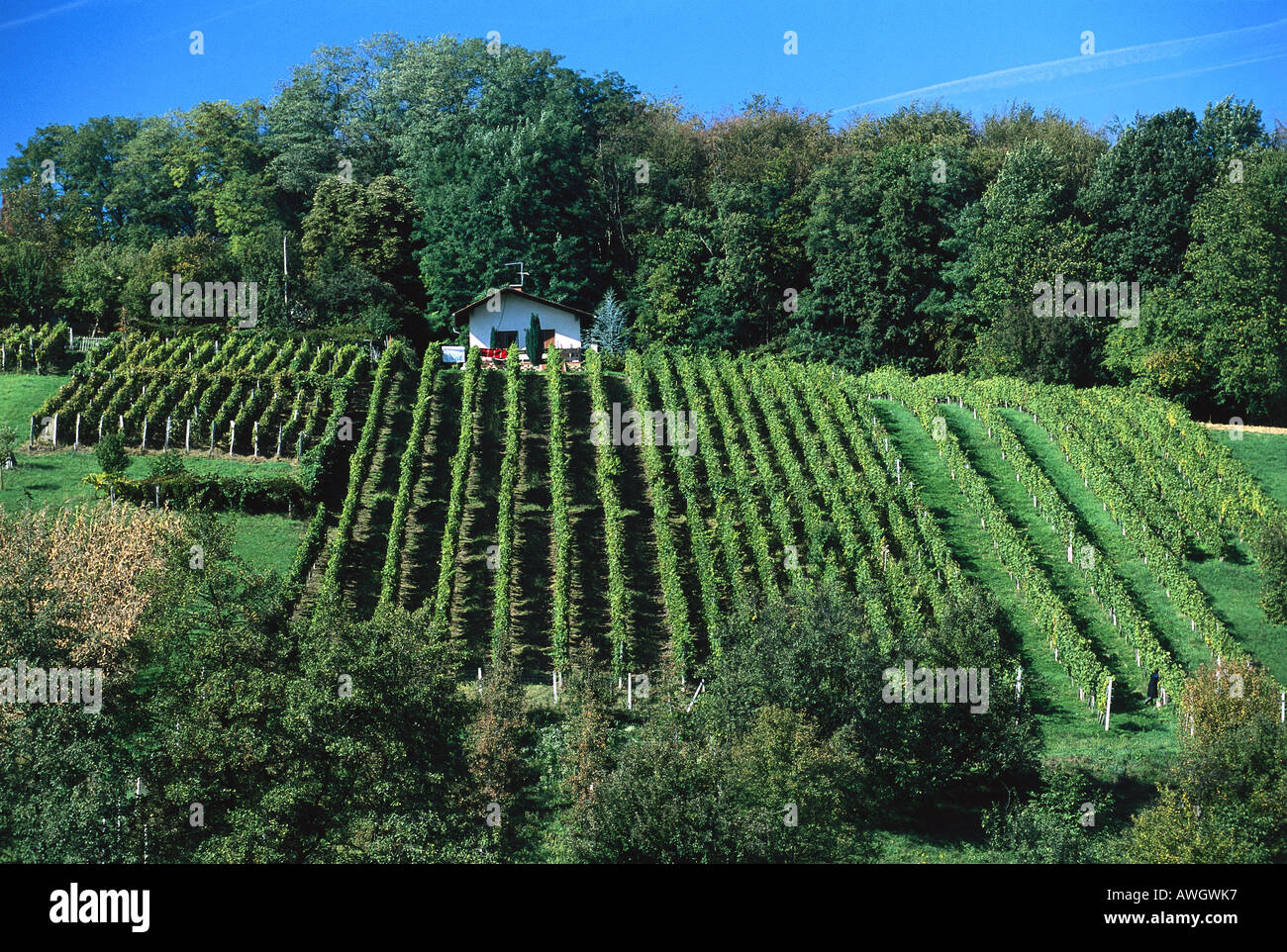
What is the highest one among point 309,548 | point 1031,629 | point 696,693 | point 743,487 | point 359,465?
point 359,465

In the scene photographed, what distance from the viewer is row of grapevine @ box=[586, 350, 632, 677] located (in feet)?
103

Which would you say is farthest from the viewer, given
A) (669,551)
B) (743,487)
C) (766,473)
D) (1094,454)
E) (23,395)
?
(23,395)

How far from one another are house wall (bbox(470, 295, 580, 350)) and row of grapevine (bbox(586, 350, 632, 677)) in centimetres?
992

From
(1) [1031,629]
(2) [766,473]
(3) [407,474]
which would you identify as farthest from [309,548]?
(1) [1031,629]

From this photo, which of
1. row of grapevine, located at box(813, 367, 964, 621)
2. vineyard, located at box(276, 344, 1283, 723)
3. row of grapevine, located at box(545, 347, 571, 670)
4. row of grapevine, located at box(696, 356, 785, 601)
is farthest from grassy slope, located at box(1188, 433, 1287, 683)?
row of grapevine, located at box(545, 347, 571, 670)

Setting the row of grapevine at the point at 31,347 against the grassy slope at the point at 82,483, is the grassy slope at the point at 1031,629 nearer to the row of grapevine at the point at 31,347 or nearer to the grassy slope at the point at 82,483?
the grassy slope at the point at 82,483

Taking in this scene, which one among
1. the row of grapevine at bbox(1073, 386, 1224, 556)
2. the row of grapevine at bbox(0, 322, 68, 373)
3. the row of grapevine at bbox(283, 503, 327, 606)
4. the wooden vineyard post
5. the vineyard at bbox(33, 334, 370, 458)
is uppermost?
the row of grapevine at bbox(0, 322, 68, 373)

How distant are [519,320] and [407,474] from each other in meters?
20.2

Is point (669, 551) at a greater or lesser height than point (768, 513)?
lesser

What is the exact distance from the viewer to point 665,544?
34.5m

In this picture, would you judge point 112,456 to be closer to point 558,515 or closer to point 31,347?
point 558,515

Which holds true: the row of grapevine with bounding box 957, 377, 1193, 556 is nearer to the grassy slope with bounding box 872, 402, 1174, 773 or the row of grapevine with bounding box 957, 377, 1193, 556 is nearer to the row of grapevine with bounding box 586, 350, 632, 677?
the grassy slope with bounding box 872, 402, 1174, 773

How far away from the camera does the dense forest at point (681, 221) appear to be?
50000 millimetres
